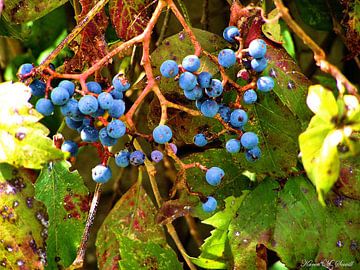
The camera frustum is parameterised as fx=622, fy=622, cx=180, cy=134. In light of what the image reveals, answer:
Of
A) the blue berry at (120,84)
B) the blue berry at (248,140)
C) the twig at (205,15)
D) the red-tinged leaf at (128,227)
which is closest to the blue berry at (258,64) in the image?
the blue berry at (248,140)

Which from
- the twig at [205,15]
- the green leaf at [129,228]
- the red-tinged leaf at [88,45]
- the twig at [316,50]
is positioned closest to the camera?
the twig at [316,50]

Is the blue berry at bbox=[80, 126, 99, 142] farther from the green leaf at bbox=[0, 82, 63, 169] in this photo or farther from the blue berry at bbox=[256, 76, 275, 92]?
the blue berry at bbox=[256, 76, 275, 92]

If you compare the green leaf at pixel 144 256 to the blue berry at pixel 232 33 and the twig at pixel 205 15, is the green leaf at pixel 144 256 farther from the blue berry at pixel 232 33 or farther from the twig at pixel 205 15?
the twig at pixel 205 15

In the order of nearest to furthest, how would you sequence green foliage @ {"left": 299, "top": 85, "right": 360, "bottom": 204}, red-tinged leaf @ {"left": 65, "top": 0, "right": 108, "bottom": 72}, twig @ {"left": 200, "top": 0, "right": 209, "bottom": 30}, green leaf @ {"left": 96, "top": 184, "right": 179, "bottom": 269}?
green foliage @ {"left": 299, "top": 85, "right": 360, "bottom": 204} → red-tinged leaf @ {"left": 65, "top": 0, "right": 108, "bottom": 72} → green leaf @ {"left": 96, "top": 184, "right": 179, "bottom": 269} → twig @ {"left": 200, "top": 0, "right": 209, "bottom": 30}

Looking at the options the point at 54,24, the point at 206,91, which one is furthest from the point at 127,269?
the point at 54,24

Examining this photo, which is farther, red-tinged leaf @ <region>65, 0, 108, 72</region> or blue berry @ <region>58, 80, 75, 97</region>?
red-tinged leaf @ <region>65, 0, 108, 72</region>

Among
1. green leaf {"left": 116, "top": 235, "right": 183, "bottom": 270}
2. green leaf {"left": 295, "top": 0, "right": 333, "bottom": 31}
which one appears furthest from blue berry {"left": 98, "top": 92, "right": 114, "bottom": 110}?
green leaf {"left": 295, "top": 0, "right": 333, "bottom": 31}
